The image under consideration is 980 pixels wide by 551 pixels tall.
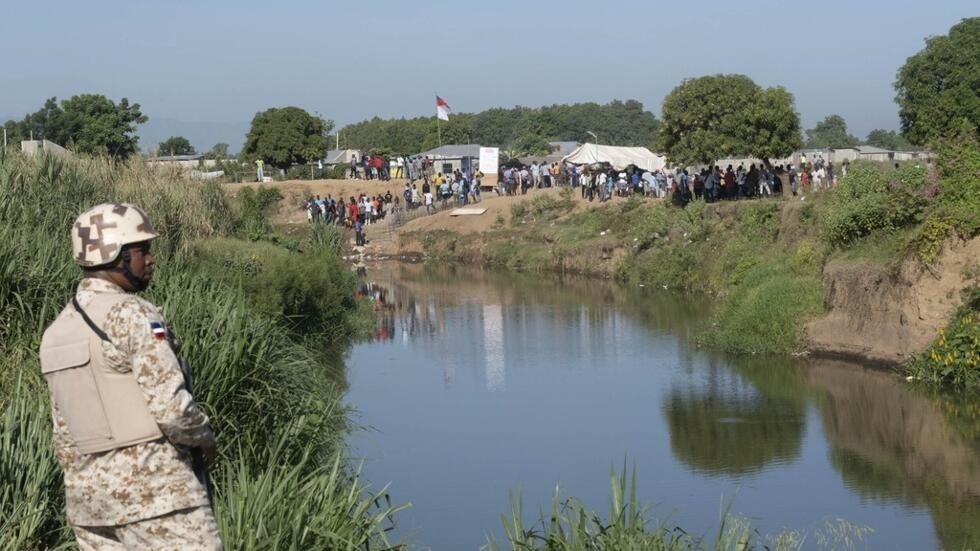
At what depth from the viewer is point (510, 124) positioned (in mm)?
150875

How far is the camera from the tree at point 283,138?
3135 inches

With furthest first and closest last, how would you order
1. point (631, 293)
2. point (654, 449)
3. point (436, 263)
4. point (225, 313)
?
point (436, 263) < point (631, 293) < point (654, 449) < point (225, 313)

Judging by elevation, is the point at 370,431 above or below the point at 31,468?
below

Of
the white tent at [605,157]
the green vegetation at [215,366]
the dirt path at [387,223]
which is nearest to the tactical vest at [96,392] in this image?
the green vegetation at [215,366]

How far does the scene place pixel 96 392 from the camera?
17.8 feet

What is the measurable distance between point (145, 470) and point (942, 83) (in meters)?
55.1

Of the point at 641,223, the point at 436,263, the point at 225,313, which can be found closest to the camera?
the point at 225,313

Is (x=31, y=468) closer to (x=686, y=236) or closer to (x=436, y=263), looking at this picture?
(x=686, y=236)

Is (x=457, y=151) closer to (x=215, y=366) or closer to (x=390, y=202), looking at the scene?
(x=390, y=202)

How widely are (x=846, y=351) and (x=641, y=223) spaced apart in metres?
20.2

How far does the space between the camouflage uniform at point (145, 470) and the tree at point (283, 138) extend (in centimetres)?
7505

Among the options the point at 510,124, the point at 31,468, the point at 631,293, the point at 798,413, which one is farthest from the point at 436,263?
the point at 510,124

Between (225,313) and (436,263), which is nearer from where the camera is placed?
(225,313)

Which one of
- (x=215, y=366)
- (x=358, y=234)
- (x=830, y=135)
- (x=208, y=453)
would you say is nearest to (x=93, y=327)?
(x=208, y=453)
